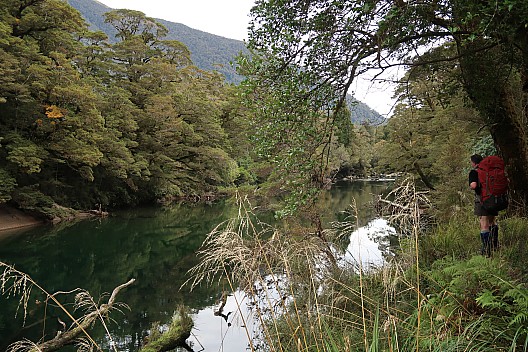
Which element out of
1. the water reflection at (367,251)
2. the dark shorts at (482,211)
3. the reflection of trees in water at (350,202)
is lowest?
the reflection of trees in water at (350,202)

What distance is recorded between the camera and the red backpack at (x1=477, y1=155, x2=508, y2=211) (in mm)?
4422

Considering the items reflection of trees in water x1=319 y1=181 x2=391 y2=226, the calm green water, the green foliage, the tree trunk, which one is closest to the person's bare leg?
reflection of trees in water x1=319 y1=181 x2=391 y2=226

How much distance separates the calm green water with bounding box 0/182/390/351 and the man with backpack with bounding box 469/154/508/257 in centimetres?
271

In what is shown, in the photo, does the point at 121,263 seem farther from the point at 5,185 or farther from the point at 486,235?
the point at 486,235

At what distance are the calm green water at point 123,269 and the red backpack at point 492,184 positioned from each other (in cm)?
278

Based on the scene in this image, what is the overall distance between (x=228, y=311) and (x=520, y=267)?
5.97 meters

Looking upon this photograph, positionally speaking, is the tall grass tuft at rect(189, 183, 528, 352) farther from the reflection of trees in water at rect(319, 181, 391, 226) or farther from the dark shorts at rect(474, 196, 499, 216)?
the reflection of trees in water at rect(319, 181, 391, 226)

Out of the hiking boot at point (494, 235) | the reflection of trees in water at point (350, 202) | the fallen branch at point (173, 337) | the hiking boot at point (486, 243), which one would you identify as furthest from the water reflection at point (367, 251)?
the fallen branch at point (173, 337)

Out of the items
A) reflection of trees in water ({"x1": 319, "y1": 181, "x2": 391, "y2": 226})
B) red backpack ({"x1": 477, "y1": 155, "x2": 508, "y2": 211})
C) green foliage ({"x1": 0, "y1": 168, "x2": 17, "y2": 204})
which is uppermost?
red backpack ({"x1": 477, "y1": 155, "x2": 508, "y2": 211})

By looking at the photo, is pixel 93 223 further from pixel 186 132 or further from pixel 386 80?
pixel 386 80

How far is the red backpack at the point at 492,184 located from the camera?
442 centimetres

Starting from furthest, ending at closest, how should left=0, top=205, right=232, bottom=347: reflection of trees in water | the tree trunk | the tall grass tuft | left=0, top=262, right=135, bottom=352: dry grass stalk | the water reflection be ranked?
left=0, top=205, right=232, bottom=347: reflection of trees in water
the tree trunk
the water reflection
the tall grass tuft
left=0, top=262, right=135, bottom=352: dry grass stalk

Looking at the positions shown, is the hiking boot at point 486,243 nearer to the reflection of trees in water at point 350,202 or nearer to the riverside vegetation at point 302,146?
the riverside vegetation at point 302,146

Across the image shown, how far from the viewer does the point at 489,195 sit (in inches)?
175
